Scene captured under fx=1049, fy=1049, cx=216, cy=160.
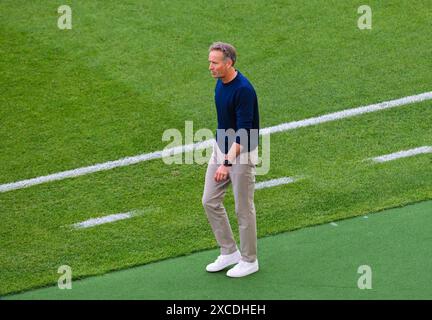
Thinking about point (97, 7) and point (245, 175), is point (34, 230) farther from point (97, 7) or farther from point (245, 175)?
point (97, 7)

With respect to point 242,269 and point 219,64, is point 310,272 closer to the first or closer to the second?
point 242,269

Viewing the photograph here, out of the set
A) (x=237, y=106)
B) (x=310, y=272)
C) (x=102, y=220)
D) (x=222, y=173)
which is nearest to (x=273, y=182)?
(x=102, y=220)

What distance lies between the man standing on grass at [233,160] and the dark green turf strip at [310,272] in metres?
0.24

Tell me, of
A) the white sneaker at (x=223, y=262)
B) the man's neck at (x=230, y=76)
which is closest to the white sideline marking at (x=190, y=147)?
the white sneaker at (x=223, y=262)

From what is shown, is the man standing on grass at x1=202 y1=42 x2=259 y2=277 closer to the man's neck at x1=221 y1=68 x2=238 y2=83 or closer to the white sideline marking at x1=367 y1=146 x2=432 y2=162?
the man's neck at x1=221 y1=68 x2=238 y2=83

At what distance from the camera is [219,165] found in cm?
868

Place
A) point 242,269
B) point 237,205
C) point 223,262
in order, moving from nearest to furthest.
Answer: point 237,205
point 242,269
point 223,262

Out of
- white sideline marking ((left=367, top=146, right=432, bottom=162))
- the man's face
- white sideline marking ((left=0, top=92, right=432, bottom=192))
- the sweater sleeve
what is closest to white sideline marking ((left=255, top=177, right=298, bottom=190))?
white sideline marking ((left=367, top=146, right=432, bottom=162))

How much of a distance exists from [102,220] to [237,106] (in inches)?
92.2

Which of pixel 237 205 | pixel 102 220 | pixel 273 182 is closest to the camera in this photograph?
pixel 237 205

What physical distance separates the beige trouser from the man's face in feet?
2.20

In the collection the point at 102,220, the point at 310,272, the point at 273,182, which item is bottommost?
the point at 310,272

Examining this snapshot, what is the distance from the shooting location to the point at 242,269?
29.0 feet

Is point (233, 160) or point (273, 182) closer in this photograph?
point (233, 160)
